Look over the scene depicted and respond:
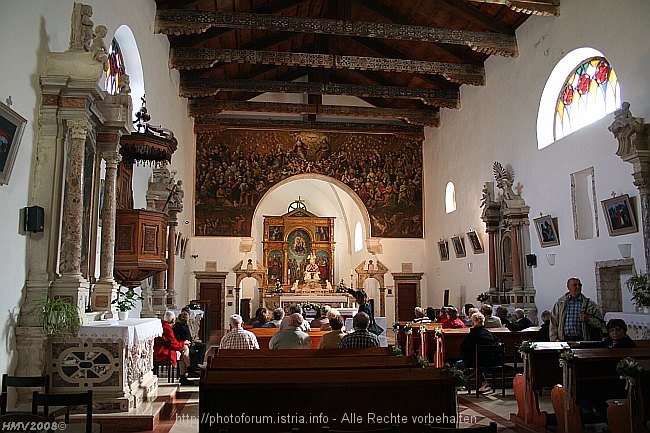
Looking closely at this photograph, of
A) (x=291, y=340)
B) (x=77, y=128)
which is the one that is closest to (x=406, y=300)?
(x=291, y=340)

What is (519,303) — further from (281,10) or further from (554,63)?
(281,10)

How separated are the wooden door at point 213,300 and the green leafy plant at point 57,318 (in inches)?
546

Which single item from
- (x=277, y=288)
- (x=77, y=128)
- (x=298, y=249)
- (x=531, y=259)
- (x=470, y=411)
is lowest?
(x=470, y=411)

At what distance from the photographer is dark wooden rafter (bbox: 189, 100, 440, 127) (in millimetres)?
18719

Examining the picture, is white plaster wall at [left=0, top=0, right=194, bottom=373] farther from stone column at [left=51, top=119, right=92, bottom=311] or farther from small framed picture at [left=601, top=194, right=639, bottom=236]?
small framed picture at [left=601, top=194, right=639, bottom=236]

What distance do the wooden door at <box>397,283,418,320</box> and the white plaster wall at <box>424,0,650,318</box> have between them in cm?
143

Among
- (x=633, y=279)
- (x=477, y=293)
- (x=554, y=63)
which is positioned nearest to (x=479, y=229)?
(x=477, y=293)

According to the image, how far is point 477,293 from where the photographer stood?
16.4 meters

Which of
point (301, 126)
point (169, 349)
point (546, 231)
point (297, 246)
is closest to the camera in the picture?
point (169, 349)

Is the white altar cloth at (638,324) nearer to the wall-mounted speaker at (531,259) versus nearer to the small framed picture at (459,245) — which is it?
the wall-mounted speaker at (531,259)

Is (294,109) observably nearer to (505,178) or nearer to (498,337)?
(505,178)

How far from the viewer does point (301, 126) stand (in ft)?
68.0

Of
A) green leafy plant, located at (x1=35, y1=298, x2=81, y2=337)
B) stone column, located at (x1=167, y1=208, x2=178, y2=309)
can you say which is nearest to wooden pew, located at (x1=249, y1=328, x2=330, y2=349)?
stone column, located at (x1=167, y1=208, x2=178, y2=309)

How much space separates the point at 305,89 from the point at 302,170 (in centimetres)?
428
